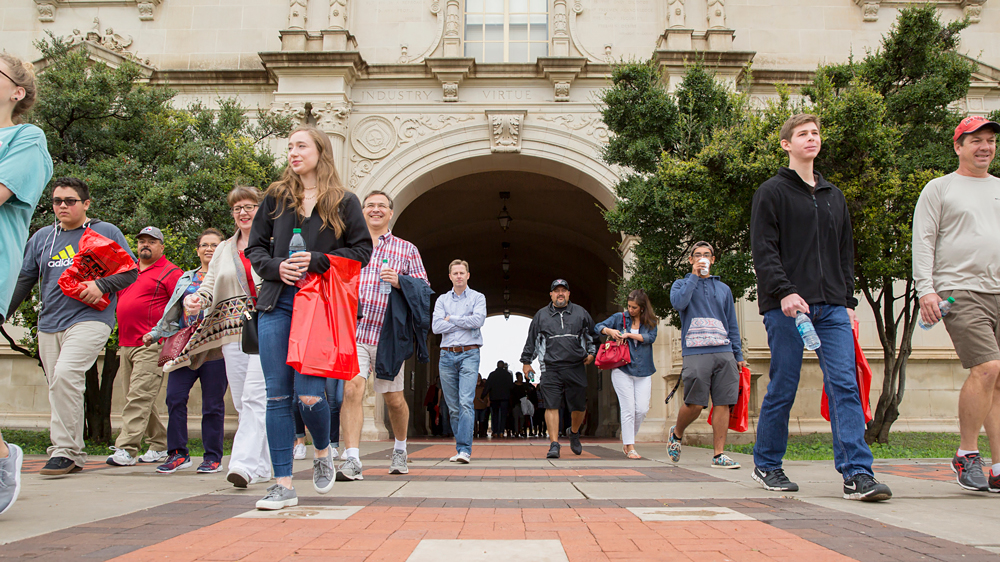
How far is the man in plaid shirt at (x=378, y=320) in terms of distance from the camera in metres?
5.02

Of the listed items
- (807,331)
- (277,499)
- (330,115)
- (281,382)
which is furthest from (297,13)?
(807,331)

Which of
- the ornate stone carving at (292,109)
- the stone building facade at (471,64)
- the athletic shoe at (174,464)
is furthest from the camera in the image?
the stone building facade at (471,64)

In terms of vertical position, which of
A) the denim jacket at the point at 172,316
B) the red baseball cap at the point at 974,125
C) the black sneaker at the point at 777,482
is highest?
the red baseball cap at the point at 974,125

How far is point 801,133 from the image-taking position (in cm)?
430

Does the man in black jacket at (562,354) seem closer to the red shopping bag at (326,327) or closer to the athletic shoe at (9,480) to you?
the red shopping bag at (326,327)

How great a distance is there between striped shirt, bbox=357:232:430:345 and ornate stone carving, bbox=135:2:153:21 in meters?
12.1

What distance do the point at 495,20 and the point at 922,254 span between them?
39.1 ft

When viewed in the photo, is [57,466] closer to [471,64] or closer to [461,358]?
[461,358]

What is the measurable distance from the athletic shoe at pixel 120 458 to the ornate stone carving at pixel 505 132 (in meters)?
9.44

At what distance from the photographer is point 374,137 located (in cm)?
1401

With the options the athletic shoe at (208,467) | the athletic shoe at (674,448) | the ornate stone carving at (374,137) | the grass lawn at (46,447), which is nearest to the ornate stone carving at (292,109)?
the ornate stone carving at (374,137)

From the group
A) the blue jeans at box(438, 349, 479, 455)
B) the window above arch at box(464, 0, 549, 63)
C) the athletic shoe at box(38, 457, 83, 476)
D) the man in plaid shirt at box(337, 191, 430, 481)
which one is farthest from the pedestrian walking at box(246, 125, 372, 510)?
the window above arch at box(464, 0, 549, 63)

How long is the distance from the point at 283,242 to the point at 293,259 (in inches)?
11.5

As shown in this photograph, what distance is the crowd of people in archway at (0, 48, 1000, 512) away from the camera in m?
3.45
